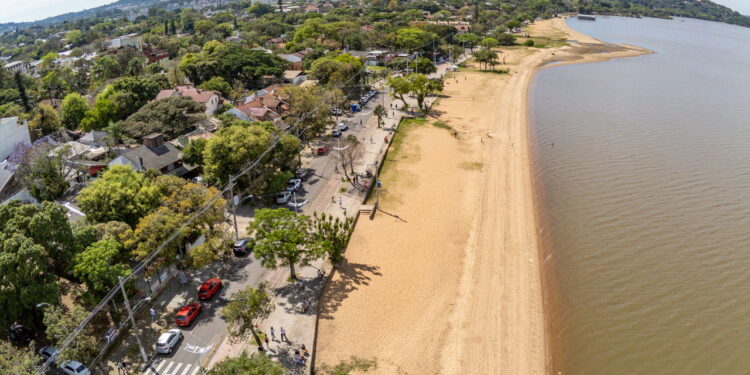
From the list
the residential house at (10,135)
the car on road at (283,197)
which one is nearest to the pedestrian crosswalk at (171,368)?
the car on road at (283,197)

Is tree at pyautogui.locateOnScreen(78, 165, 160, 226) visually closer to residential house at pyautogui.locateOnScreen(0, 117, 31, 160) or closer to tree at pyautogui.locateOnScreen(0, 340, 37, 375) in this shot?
tree at pyautogui.locateOnScreen(0, 340, 37, 375)

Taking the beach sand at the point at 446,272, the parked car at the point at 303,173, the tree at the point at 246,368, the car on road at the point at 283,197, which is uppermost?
the tree at the point at 246,368

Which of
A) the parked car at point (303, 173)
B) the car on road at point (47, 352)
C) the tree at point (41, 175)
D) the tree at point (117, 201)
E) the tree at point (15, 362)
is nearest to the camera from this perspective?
the tree at point (15, 362)

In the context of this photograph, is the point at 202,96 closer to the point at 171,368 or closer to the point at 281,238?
the point at 281,238

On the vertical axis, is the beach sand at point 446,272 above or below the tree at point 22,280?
below

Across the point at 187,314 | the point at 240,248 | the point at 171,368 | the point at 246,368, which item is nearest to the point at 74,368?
the point at 171,368

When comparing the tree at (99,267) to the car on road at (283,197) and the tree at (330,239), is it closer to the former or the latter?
the tree at (330,239)

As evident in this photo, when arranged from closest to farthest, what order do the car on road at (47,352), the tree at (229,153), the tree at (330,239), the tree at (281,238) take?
the car on road at (47,352) < the tree at (281,238) < the tree at (330,239) < the tree at (229,153)

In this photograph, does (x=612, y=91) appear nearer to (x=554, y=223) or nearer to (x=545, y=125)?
(x=545, y=125)
